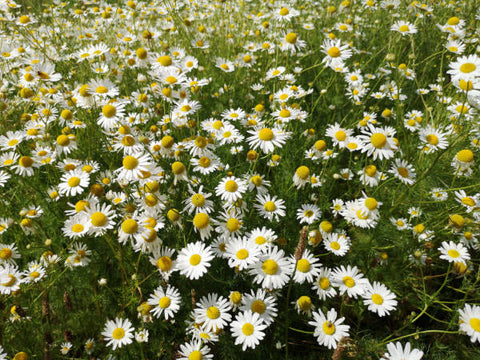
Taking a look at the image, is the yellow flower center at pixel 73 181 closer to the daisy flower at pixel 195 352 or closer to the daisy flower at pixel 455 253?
the daisy flower at pixel 195 352

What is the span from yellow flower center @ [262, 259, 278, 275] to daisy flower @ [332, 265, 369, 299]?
19.8 inches

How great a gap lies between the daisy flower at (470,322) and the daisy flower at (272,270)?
1.10 m

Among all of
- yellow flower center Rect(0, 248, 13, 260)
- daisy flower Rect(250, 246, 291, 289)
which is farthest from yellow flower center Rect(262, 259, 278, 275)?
yellow flower center Rect(0, 248, 13, 260)

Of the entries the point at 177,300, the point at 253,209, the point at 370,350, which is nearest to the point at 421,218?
the point at 370,350

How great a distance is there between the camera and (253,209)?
8.45 ft

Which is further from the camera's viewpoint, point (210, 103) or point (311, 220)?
point (210, 103)

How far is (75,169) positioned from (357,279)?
2.54 m

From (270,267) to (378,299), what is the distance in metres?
0.88

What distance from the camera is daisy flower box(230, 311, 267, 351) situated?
182 centimetres

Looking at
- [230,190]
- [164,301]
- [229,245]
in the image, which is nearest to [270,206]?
[230,190]

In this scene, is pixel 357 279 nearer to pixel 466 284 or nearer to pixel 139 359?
pixel 466 284

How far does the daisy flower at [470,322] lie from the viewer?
185 centimetres

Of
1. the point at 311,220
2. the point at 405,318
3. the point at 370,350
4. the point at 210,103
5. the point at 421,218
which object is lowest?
the point at 405,318

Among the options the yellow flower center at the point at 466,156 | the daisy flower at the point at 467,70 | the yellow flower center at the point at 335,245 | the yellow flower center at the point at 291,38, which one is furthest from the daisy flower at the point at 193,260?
the yellow flower center at the point at 291,38
